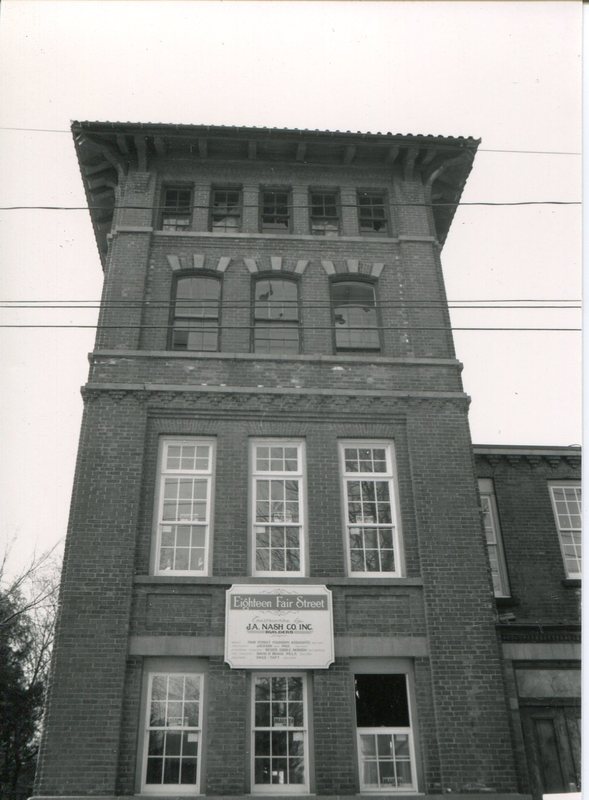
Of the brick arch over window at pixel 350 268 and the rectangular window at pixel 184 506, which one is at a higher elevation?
the brick arch over window at pixel 350 268

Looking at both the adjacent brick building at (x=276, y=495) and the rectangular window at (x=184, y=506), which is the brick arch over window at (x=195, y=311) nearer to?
the adjacent brick building at (x=276, y=495)

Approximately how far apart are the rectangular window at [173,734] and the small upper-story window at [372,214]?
33.6 feet

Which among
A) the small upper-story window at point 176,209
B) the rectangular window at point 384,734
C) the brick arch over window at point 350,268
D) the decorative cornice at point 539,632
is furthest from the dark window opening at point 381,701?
the small upper-story window at point 176,209

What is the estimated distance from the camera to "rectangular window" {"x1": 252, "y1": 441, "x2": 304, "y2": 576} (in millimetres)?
11836

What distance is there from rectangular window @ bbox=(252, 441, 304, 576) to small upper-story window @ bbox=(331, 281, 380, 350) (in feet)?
8.85

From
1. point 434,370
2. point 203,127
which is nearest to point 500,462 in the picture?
point 434,370

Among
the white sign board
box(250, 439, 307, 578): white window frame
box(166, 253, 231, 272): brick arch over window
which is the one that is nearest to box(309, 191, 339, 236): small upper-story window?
box(166, 253, 231, 272): brick arch over window

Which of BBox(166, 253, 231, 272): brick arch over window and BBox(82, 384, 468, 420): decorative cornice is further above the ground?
BBox(166, 253, 231, 272): brick arch over window

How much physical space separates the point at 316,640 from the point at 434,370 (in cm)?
571

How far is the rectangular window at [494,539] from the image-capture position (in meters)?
14.5

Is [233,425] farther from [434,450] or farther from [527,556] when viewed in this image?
[527,556]

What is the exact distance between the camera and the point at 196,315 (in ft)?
46.8

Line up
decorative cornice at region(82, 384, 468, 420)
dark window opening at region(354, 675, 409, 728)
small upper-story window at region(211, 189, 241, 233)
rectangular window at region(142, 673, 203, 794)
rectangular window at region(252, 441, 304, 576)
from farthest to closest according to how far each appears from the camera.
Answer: small upper-story window at region(211, 189, 241, 233) < decorative cornice at region(82, 384, 468, 420) < rectangular window at region(252, 441, 304, 576) < dark window opening at region(354, 675, 409, 728) < rectangular window at region(142, 673, 203, 794)

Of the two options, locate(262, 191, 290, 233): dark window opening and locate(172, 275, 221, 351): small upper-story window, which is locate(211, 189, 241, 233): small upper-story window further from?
locate(172, 275, 221, 351): small upper-story window
